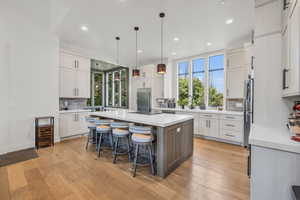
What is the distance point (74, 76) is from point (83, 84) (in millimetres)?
405

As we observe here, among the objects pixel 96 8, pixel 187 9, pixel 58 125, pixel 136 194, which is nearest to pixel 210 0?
pixel 187 9

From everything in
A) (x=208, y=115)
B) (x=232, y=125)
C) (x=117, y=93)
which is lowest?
(x=232, y=125)

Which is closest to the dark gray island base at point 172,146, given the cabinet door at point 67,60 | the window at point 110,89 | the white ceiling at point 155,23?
the white ceiling at point 155,23

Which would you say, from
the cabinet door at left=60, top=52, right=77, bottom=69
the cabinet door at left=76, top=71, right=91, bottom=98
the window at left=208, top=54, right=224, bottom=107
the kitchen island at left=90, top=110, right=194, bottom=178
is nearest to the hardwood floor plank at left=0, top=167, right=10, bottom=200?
the kitchen island at left=90, top=110, right=194, bottom=178

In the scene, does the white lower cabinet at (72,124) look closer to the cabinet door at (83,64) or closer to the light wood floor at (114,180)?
the light wood floor at (114,180)

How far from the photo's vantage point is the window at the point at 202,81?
4.98 metres

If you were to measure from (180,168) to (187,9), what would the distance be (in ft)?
10.3

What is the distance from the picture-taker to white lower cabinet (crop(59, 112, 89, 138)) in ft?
14.1

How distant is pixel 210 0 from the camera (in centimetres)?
246

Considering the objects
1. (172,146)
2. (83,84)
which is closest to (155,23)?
(172,146)

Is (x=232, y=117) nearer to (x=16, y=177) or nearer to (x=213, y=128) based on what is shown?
(x=213, y=128)

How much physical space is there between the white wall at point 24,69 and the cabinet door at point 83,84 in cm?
89

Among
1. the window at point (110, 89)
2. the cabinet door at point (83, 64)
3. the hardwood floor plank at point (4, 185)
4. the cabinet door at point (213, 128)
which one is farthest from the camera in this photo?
the window at point (110, 89)

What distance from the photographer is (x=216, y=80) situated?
506 cm
